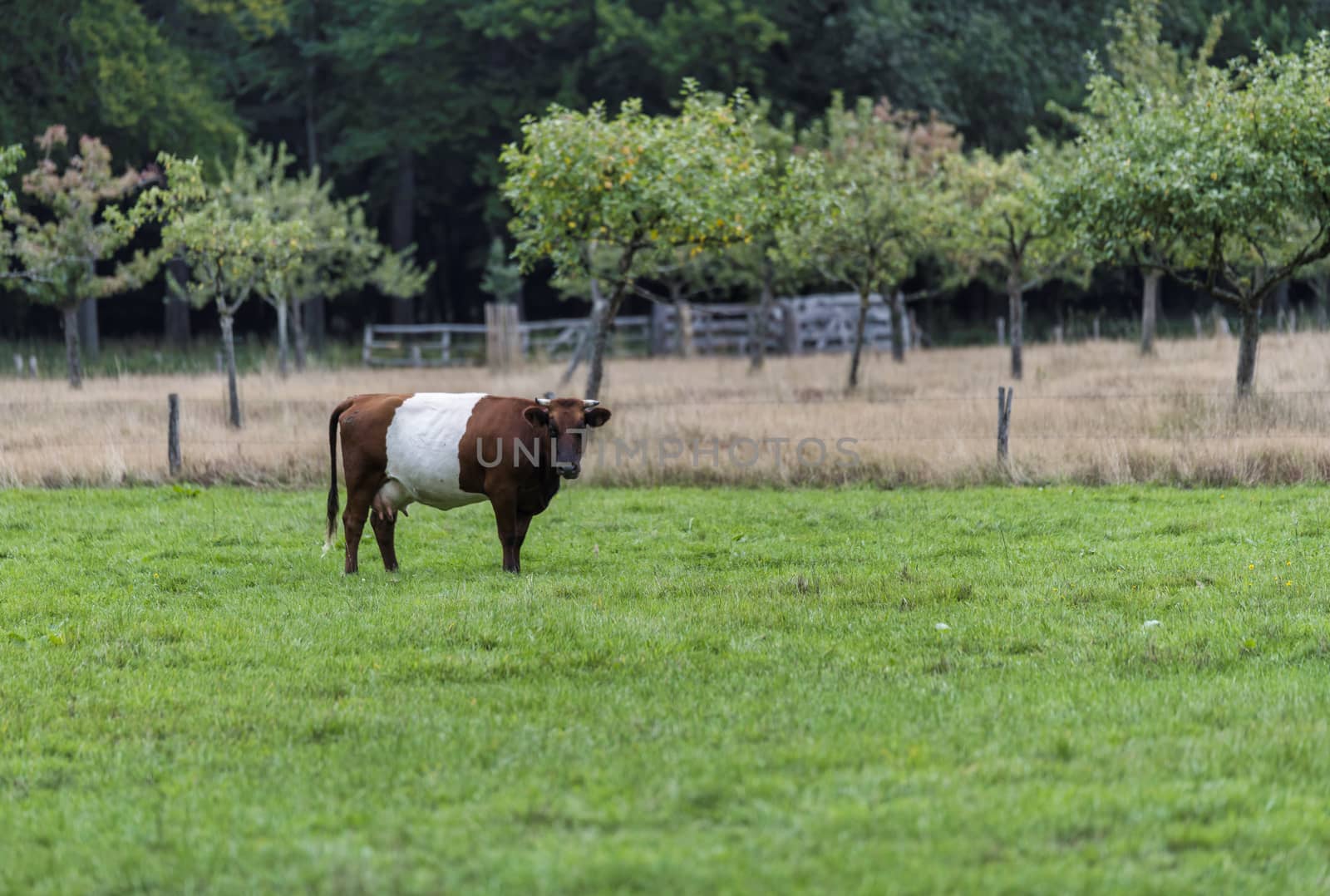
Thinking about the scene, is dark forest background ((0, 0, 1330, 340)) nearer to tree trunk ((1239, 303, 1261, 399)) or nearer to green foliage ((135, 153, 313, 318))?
green foliage ((135, 153, 313, 318))

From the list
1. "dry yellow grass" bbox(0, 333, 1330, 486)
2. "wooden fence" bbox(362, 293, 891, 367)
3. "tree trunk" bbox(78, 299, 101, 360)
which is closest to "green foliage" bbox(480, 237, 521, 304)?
"wooden fence" bbox(362, 293, 891, 367)

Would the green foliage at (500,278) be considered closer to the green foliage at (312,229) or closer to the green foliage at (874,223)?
the green foliage at (312,229)

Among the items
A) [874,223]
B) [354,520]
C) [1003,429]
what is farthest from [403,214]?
[354,520]

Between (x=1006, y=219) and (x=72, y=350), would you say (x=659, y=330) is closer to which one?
(x=1006, y=219)

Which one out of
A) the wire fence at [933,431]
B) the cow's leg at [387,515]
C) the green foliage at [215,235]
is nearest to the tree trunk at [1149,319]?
the wire fence at [933,431]

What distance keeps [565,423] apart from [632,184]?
8.82 meters

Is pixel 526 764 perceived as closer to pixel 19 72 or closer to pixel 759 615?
pixel 759 615

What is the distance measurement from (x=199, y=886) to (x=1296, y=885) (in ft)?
12.4

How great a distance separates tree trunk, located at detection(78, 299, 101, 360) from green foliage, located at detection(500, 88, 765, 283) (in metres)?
23.1

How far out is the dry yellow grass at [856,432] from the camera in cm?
1550

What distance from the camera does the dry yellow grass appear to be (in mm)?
15500

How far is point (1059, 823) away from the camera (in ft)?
17.0

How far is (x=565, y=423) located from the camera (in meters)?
10.6

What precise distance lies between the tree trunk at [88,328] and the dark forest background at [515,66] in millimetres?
4287
